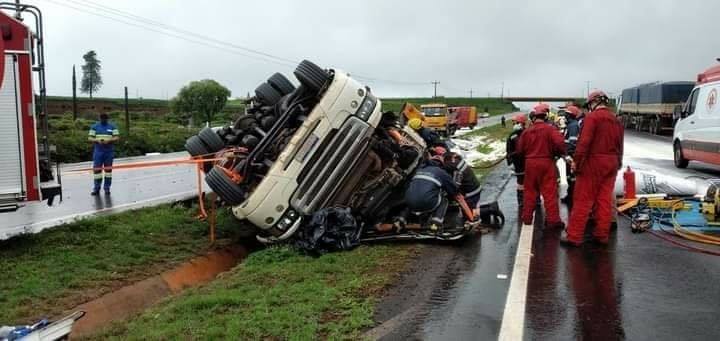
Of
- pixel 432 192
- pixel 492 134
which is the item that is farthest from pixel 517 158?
pixel 492 134

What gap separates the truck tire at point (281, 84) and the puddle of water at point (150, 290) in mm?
2484

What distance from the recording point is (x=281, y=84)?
9.29 m

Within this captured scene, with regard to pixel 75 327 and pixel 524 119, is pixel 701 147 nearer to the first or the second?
pixel 524 119

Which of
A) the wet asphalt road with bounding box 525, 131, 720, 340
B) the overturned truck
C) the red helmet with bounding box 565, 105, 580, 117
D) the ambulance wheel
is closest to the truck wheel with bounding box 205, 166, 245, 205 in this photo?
the overturned truck

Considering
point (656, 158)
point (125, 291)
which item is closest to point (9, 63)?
point (125, 291)

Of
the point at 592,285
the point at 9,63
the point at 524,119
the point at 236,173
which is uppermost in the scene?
the point at 9,63

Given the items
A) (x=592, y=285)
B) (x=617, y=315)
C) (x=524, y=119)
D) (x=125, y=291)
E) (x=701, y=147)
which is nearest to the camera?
(x=617, y=315)

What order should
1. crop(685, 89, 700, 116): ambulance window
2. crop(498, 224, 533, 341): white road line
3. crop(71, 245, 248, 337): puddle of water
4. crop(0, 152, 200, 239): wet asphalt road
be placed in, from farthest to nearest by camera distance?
1. crop(685, 89, 700, 116): ambulance window
2. crop(0, 152, 200, 239): wet asphalt road
3. crop(71, 245, 248, 337): puddle of water
4. crop(498, 224, 533, 341): white road line

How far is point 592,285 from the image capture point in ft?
17.4

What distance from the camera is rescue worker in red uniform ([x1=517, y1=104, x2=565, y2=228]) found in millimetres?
7715

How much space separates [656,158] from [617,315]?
1678cm

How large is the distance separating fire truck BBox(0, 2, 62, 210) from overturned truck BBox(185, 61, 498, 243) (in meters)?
2.00

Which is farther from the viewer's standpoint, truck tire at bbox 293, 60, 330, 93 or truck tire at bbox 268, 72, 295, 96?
truck tire at bbox 268, 72, 295, 96

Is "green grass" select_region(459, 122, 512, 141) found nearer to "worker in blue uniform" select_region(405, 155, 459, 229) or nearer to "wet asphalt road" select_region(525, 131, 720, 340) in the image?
"worker in blue uniform" select_region(405, 155, 459, 229)
